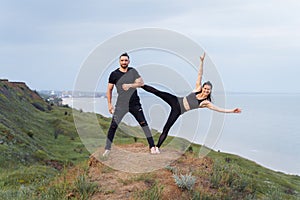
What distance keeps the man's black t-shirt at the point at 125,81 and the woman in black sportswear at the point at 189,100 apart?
0.35 metres

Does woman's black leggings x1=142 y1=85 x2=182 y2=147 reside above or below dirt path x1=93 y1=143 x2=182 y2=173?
above

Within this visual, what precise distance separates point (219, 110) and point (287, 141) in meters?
99.0

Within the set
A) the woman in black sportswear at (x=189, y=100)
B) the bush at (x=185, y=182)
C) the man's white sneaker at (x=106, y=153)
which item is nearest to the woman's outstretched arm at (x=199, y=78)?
the woman in black sportswear at (x=189, y=100)

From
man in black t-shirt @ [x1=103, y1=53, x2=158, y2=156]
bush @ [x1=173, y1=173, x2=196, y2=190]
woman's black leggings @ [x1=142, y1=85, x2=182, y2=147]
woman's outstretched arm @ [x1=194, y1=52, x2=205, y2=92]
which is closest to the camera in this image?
bush @ [x1=173, y1=173, x2=196, y2=190]

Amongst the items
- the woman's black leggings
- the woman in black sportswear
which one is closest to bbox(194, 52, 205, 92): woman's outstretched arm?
the woman in black sportswear

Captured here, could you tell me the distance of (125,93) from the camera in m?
8.66

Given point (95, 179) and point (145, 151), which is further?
point (145, 151)

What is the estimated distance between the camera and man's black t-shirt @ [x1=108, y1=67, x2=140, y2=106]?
8.50m

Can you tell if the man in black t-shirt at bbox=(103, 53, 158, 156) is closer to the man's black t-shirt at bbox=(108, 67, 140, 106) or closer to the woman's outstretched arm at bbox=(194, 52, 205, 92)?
the man's black t-shirt at bbox=(108, 67, 140, 106)

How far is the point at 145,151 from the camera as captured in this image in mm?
10133

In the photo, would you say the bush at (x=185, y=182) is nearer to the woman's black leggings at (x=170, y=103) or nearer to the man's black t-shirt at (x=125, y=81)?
the woman's black leggings at (x=170, y=103)

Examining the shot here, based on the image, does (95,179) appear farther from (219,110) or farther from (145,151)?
(219,110)

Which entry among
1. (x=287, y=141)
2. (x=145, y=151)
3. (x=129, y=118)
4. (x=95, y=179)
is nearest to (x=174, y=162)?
(x=145, y=151)

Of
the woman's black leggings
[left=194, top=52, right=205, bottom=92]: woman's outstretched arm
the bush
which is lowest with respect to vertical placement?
the bush
